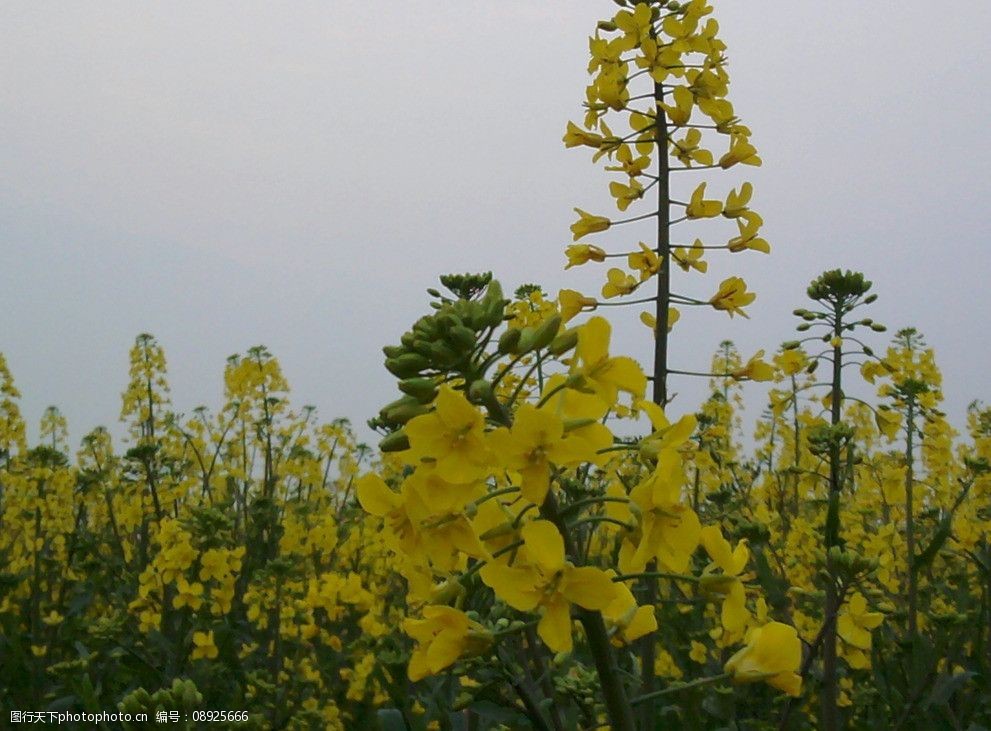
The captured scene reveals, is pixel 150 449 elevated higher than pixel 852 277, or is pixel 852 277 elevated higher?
pixel 852 277

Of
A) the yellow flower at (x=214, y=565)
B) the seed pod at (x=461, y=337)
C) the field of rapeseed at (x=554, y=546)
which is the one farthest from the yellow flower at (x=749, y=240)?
the yellow flower at (x=214, y=565)

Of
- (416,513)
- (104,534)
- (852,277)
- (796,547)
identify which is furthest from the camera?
(104,534)

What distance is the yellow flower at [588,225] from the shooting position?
370cm

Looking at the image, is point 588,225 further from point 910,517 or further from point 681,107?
point 910,517

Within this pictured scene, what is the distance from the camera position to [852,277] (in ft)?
14.4

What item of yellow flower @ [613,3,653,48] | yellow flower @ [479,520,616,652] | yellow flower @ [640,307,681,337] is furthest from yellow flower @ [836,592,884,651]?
yellow flower @ [613,3,653,48]

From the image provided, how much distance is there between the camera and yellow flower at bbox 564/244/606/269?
12.0 ft

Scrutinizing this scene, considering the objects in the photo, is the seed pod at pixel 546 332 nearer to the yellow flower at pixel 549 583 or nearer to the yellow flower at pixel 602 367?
the yellow flower at pixel 602 367

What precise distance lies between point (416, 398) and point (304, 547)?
4.73 m

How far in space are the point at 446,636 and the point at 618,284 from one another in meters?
2.21

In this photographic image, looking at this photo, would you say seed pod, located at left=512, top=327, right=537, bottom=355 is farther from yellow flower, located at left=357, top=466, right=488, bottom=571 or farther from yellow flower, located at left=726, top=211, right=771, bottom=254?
yellow flower, located at left=726, top=211, right=771, bottom=254

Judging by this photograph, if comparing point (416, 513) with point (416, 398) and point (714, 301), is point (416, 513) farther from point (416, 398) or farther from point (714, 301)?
point (714, 301)

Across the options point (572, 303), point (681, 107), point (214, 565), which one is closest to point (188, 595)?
point (214, 565)

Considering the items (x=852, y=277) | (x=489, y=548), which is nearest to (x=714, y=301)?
(x=852, y=277)
